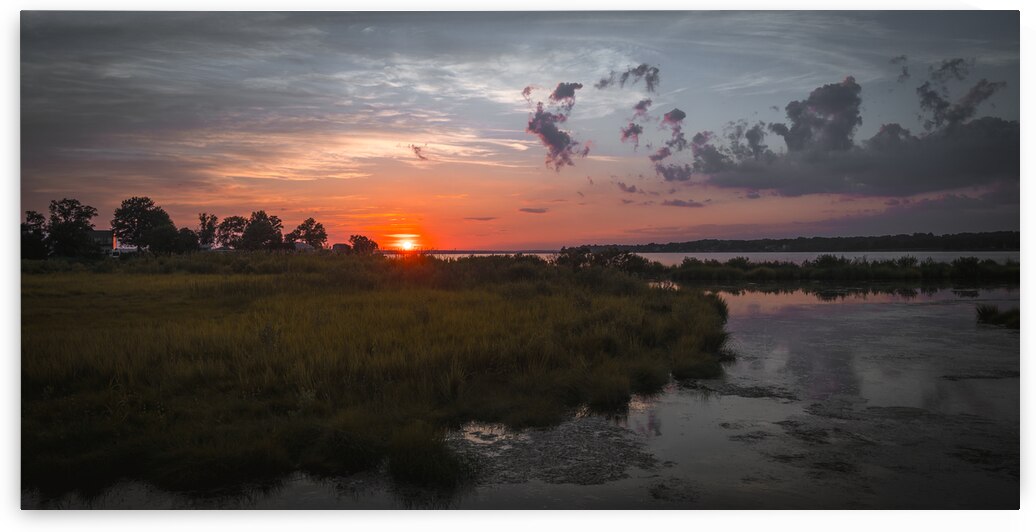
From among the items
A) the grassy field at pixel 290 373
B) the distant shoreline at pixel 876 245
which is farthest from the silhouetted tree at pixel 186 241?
the distant shoreline at pixel 876 245

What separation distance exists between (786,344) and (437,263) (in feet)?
42.9

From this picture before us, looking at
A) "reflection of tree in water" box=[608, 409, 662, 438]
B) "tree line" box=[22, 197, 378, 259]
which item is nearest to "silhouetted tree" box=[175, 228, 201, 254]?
"tree line" box=[22, 197, 378, 259]

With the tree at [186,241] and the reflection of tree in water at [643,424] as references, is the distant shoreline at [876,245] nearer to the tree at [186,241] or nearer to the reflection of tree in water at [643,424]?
the tree at [186,241]

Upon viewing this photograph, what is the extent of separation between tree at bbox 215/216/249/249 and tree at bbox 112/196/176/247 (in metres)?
1.40

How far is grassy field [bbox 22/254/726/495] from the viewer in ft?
19.0

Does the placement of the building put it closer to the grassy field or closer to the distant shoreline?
the grassy field

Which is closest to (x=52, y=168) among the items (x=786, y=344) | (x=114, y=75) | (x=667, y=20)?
(x=114, y=75)

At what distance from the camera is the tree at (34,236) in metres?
7.34

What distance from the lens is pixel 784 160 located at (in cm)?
971

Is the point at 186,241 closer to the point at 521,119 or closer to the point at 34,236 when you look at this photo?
the point at 34,236

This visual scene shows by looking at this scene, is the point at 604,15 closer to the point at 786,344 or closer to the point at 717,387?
the point at 717,387

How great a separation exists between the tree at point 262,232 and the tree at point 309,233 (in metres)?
0.26

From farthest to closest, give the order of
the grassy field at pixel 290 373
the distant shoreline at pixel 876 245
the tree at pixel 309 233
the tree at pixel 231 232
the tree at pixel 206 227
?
1. the tree at pixel 231 232
2. the tree at pixel 309 233
3. the tree at pixel 206 227
4. the distant shoreline at pixel 876 245
5. the grassy field at pixel 290 373

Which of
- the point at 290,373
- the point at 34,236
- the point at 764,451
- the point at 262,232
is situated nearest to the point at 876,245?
the point at 764,451
